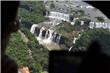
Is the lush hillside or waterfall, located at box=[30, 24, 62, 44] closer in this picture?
waterfall, located at box=[30, 24, 62, 44]

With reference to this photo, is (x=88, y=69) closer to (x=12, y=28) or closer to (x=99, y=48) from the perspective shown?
(x=99, y=48)

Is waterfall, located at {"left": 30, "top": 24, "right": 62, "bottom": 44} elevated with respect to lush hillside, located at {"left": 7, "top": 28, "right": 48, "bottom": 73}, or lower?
elevated

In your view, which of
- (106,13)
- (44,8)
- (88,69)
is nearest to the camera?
(88,69)

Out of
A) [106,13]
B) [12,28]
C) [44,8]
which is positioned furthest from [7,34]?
[44,8]

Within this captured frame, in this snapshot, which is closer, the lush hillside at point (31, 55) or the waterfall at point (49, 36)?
the waterfall at point (49, 36)

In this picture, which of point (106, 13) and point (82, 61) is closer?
point (82, 61)

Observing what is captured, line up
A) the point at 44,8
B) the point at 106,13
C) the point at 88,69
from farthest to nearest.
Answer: the point at 44,8, the point at 106,13, the point at 88,69

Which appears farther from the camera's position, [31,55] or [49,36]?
[31,55]

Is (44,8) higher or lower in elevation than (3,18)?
lower

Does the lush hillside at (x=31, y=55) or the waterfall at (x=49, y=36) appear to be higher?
the waterfall at (x=49, y=36)

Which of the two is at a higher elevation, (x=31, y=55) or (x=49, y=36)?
(x=49, y=36)
